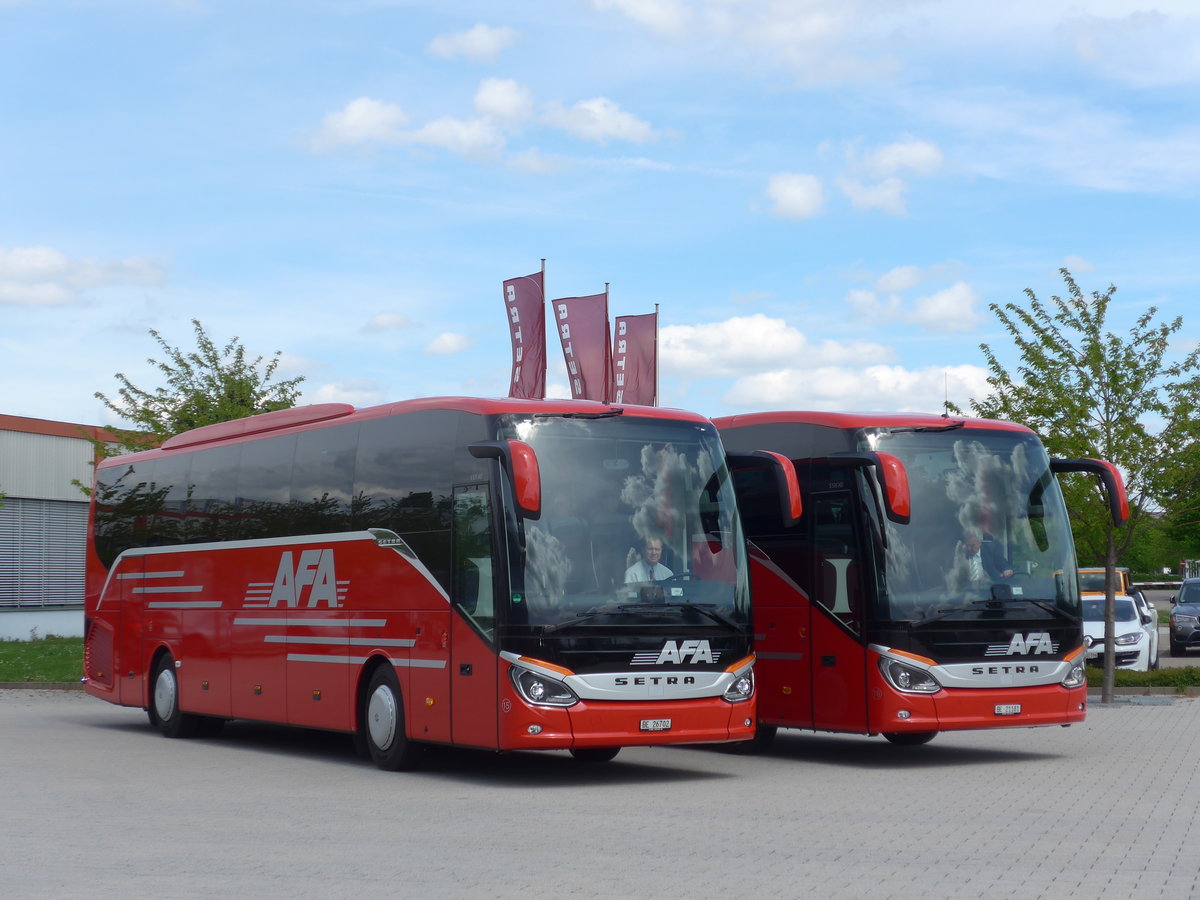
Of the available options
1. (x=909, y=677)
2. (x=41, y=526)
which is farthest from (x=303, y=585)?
(x=41, y=526)

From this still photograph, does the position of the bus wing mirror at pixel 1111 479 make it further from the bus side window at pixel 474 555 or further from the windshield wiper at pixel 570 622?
the bus side window at pixel 474 555

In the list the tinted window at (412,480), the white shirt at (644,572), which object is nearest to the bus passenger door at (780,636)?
the white shirt at (644,572)

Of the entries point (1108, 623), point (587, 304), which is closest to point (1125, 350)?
point (1108, 623)

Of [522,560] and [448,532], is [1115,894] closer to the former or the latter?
[522,560]

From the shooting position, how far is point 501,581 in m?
14.2

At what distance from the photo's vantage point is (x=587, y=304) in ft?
101

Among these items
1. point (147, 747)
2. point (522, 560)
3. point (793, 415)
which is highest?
point (793, 415)

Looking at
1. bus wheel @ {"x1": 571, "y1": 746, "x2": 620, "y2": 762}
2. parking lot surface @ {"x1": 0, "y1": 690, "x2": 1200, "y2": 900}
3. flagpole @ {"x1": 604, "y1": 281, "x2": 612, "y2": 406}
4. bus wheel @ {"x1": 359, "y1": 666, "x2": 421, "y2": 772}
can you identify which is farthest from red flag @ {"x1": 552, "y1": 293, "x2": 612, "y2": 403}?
bus wheel @ {"x1": 359, "y1": 666, "x2": 421, "y2": 772}

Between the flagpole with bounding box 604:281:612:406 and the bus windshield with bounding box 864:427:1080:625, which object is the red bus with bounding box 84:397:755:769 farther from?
the flagpole with bounding box 604:281:612:406

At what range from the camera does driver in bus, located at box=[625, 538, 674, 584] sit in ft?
47.8

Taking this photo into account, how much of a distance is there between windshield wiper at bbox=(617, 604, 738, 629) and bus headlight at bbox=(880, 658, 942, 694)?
5.31 feet

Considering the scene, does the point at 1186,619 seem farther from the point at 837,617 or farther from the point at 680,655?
the point at 680,655

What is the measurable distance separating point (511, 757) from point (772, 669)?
2.84 metres

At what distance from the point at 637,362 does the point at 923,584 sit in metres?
16.6
